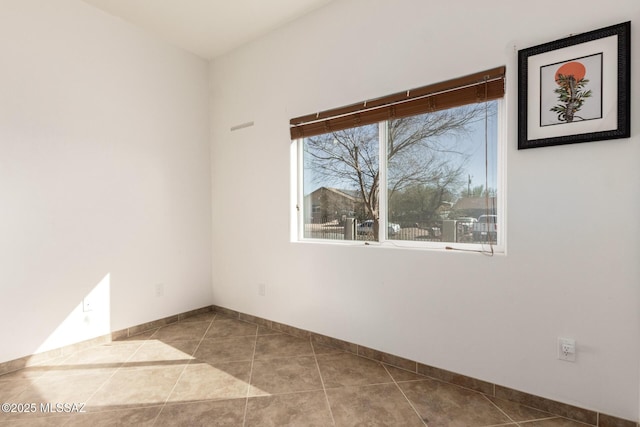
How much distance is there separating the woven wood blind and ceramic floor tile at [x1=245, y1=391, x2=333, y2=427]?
190cm

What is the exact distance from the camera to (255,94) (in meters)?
3.10

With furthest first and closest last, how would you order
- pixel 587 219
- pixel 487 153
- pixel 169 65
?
pixel 169 65
pixel 487 153
pixel 587 219

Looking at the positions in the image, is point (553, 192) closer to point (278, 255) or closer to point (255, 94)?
point (278, 255)

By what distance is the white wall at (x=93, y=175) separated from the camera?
223 centimetres

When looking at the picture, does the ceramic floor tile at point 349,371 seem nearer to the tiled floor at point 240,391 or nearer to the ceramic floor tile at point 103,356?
the tiled floor at point 240,391

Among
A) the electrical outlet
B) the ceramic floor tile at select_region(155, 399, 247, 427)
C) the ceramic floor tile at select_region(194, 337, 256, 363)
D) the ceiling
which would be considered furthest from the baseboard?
the ceiling

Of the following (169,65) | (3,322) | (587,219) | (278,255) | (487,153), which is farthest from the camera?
(169,65)

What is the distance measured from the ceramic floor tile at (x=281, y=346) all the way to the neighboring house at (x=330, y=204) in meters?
1.04

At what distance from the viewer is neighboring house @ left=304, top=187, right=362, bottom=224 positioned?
104 inches

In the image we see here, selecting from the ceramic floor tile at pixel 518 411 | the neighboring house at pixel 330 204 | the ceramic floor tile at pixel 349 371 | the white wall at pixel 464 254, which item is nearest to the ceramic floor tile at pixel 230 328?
the white wall at pixel 464 254

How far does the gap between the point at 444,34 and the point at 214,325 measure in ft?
10.1

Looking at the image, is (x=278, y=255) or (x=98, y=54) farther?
(x=278, y=255)

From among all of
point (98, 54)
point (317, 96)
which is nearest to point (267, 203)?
point (317, 96)

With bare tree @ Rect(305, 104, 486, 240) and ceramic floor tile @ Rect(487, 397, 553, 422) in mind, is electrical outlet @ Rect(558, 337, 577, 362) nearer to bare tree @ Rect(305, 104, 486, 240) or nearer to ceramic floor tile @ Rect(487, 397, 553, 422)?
ceramic floor tile @ Rect(487, 397, 553, 422)
